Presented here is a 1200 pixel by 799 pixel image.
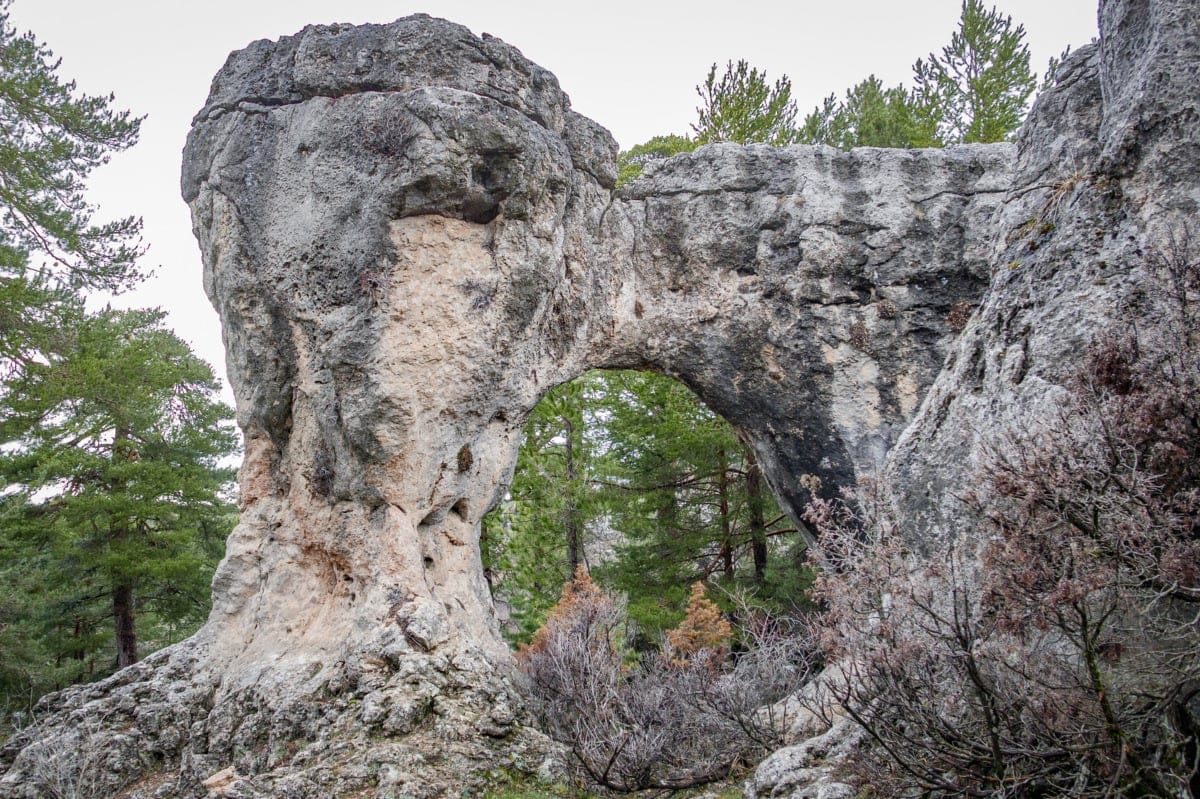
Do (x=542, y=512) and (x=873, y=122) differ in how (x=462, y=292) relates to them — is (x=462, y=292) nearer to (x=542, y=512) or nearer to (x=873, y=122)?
(x=542, y=512)

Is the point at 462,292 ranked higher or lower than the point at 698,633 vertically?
higher

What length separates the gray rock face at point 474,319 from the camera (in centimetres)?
602

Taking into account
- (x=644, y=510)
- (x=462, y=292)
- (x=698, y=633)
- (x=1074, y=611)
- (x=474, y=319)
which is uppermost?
(x=462, y=292)

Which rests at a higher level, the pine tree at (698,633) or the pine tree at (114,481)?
the pine tree at (114,481)

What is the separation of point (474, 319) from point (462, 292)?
32cm

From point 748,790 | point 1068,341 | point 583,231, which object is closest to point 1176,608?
point 1068,341

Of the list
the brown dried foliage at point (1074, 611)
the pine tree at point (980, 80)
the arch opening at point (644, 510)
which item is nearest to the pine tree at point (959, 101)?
the pine tree at point (980, 80)

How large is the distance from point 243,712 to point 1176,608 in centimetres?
782

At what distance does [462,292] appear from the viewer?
9031mm

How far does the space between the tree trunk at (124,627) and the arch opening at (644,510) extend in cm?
704

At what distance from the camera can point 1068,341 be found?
513 centimetres

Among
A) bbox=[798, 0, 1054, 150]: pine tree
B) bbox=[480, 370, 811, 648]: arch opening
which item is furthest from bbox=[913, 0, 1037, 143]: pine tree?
bbox=[480, 370, 811, 648]: arch opening

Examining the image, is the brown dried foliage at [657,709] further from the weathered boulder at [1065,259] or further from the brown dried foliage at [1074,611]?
the brown dried foliage at [1074,611]

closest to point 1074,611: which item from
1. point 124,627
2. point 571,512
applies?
point 571,512
